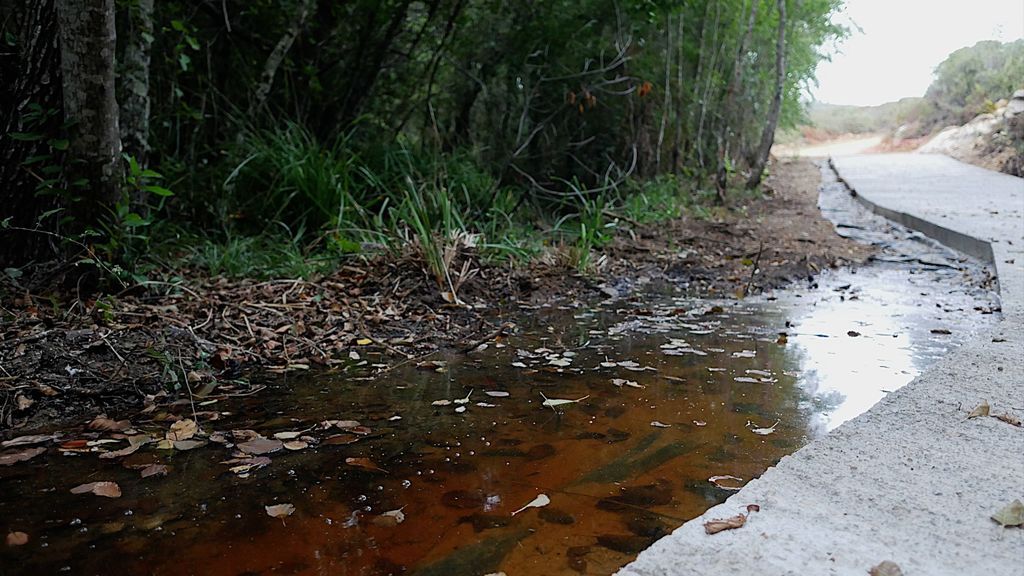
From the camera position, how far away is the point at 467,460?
1.87m

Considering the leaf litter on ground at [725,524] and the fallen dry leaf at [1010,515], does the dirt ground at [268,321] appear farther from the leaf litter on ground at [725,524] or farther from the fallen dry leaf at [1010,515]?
the fallen dry leaf at [1010,515]

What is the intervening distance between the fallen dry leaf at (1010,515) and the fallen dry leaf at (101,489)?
71.4 inches

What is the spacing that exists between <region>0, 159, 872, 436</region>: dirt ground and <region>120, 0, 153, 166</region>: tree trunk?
0.98 meters

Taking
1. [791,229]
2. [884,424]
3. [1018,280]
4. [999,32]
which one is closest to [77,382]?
[884,424]

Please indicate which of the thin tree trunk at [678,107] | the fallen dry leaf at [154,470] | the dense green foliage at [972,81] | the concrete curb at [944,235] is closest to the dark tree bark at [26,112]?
the fallen dry leaf at [154,470]

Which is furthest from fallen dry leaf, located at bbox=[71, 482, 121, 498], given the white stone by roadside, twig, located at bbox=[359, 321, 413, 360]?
twig, located at bbox=[359, 321, 413, 360]

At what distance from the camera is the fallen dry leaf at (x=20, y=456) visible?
6.00 ft

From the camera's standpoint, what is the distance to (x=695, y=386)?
2.51 m

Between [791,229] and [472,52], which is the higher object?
[472,52]

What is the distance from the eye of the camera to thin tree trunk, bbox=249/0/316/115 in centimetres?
526

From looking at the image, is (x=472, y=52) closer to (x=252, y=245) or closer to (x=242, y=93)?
(x=242, y=93)

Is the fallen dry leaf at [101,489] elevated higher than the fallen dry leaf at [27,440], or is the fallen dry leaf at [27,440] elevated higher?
the fallen dry leaf at [101,489]

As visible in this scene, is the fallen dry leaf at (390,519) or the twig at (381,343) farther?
the twig at (381,343)

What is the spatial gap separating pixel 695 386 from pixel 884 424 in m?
0.74
